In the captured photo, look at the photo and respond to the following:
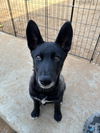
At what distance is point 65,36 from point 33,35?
0.28 meters

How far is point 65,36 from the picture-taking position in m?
1.10

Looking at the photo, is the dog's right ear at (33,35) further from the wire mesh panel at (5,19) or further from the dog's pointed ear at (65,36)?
the wire mesh panel at (5,19)

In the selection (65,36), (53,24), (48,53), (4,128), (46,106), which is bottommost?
(4,128)

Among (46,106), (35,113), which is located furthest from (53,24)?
(35,113)

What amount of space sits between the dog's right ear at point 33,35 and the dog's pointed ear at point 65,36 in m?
0.18

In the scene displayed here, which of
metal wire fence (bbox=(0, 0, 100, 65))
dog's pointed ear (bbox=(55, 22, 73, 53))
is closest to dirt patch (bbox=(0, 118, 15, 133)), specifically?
dog's pointed ear (bbox=(55, 22, 73, 53))

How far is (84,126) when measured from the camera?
1.36 m

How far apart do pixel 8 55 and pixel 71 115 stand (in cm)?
158

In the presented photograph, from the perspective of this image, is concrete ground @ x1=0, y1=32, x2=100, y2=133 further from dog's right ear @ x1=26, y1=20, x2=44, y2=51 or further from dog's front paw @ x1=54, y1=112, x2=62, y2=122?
dog's right ear @ x1=26, y1=20, x2=44, y2=51

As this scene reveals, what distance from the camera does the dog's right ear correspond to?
1.07 m

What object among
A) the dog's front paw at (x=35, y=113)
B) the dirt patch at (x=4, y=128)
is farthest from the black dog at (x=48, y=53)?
the dirt patch at (x=4, y=128)

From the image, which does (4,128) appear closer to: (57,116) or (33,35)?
(57,116)

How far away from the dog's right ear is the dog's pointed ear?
18 cm

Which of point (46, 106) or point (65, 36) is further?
point (46, 106)
